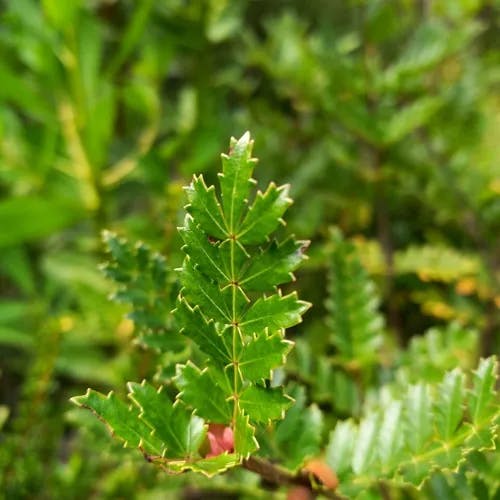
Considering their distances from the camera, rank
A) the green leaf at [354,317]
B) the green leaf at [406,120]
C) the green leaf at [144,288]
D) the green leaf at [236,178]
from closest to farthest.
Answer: the green leaf at [236,178] < the green leaf at [144,288] < the green leaf at [354,317] < the green leaf at [406,120]

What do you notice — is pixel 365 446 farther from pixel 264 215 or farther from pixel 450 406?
pixel 264 215

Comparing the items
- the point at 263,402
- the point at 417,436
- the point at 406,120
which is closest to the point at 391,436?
the point at 417,436

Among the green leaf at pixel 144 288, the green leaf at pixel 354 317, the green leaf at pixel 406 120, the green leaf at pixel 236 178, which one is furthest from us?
the green leaf at pixel 406 120

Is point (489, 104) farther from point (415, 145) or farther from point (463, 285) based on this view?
point (463, 285)

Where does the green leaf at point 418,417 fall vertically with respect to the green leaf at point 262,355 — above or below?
below

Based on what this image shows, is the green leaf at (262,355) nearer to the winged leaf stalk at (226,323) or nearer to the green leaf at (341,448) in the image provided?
the winged leaf stalk at (226,323)

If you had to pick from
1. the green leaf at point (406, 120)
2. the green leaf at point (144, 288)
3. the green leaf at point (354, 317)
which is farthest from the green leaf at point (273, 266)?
the green leaf at point (406, 120)

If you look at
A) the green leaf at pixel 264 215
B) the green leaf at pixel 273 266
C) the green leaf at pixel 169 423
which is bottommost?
the green leaf at pixel 169 423
